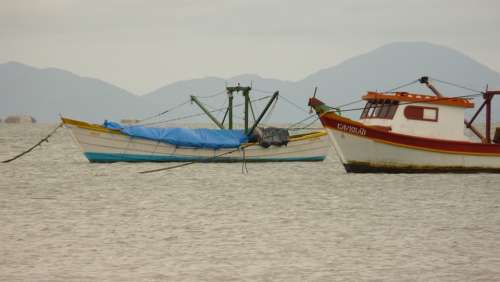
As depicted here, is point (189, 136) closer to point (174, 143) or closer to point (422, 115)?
point (174, 143)

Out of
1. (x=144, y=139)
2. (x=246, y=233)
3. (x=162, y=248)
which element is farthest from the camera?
(x=144, y=139)

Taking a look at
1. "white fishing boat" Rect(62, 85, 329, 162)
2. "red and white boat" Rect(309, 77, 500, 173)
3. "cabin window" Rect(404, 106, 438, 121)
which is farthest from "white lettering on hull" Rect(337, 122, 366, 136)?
"white fishing boat" Rect(62, 85, 329, 162)

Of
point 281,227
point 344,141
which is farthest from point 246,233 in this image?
point 344,141

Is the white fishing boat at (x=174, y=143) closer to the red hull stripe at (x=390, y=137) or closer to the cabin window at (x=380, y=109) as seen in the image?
the cabin window at (x=380, y=109)

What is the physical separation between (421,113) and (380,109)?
187 cm

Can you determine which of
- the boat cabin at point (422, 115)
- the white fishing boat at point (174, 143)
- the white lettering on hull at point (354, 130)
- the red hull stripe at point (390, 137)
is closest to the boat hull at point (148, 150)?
the white fishing boat at point (174, 143)

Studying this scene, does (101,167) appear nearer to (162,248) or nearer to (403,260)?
(162,248)

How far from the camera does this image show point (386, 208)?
26.2 meters

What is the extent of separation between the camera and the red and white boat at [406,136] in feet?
113

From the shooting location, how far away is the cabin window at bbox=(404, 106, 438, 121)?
3497cm

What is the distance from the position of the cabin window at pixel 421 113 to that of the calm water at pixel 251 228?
2787 millimetres

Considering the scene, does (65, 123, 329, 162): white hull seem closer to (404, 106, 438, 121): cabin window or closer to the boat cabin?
the boat cabin

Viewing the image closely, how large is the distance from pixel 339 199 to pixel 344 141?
5.89 metres

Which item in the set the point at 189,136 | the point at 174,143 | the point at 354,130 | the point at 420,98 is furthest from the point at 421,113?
the point at 174,143
